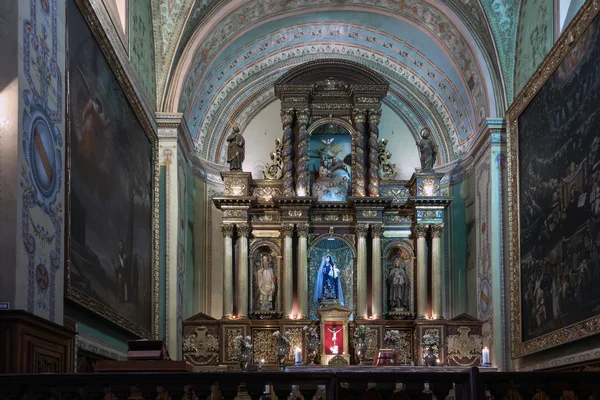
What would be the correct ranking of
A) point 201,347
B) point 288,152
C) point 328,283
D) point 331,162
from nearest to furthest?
1. point 201,347
2. point 328,283
3. point 288,152
4. point 331,162

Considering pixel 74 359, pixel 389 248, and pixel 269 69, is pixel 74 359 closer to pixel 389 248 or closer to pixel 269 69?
pixel 389 248

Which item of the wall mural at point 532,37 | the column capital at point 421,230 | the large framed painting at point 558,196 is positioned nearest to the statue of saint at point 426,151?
the column capital at point 421,230

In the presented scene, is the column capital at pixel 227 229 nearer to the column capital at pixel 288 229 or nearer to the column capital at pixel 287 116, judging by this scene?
the column capital at pixel 288 229

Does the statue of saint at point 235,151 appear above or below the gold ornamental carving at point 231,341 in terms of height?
above

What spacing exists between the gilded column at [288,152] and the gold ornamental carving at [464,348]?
228 inches

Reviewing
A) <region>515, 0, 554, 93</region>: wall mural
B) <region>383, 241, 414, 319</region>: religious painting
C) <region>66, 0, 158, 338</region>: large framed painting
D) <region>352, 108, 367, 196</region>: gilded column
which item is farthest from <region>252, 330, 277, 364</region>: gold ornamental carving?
<region>515, 0, 554, 93</region>: wall mural

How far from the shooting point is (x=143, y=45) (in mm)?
18047

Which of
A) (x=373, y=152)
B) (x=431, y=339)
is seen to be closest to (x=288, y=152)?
(x=373, y=152)

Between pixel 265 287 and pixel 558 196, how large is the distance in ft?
32.8

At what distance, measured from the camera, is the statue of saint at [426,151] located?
23047mm

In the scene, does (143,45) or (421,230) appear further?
(421,230)

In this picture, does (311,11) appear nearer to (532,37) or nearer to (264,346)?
(532,37)

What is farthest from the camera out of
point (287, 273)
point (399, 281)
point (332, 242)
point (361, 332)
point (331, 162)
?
point (331, 162)

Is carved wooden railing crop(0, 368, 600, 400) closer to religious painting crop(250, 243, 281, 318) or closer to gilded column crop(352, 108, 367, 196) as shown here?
religious painting crop(250, 243, 281, 318)
